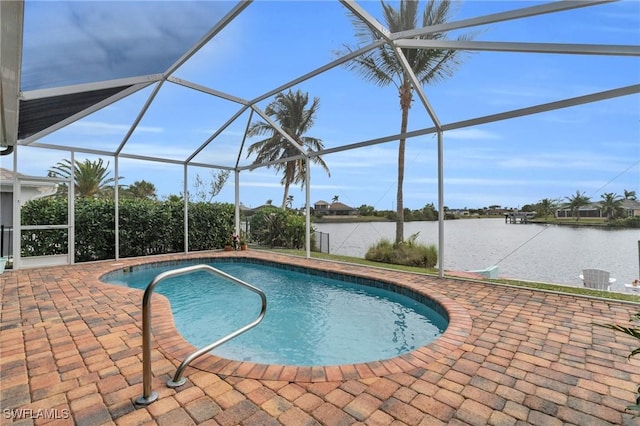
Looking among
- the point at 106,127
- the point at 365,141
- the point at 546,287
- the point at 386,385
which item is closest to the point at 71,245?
the point at 106,127

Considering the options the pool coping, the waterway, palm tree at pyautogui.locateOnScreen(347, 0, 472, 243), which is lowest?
the pool coping

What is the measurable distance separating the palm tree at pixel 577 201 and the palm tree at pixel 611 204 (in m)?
0.26

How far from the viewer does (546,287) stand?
19.3 feet

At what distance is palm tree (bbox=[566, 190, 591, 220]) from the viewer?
21.4 feet

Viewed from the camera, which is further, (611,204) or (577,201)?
(577,201)

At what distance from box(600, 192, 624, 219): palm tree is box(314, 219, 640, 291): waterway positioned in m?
0.44

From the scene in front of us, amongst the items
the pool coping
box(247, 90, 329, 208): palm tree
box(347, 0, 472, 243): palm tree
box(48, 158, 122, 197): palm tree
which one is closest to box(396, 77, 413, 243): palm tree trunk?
box(347, 0, 472, 243): palm tree

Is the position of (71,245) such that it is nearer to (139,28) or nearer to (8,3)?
(139,28)

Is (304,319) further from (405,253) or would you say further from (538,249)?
(538,249)

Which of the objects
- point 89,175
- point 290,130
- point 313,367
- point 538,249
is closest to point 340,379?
point 313,367

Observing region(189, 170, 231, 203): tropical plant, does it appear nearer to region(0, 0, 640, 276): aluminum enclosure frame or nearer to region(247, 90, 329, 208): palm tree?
region(247, 90, 329, 208): palm tree

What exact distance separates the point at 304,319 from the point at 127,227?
755 cm

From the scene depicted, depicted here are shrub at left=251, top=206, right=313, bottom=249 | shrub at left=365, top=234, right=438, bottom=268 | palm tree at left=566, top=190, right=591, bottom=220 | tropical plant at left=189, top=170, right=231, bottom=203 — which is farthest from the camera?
tropical plant at left=189, top=170, right=231, bottom=203

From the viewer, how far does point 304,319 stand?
17.9 ft
